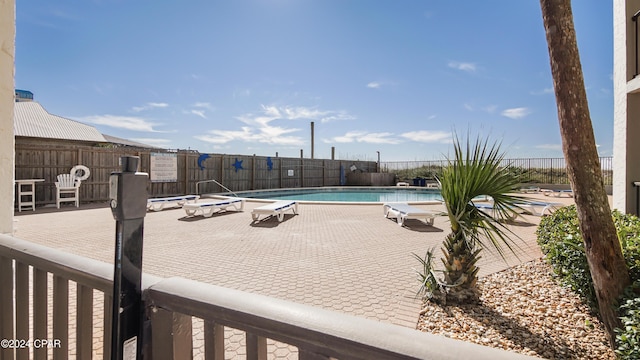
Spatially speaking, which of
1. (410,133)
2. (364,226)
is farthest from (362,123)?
(364,226)

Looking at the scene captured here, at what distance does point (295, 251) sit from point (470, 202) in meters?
3.25

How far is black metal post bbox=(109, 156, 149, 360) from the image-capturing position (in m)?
0.88

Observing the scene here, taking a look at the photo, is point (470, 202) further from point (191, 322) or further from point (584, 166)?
point (191, 322)

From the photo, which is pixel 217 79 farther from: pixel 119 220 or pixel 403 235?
pixel 119 220

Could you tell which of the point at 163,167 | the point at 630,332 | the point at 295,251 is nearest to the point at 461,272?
the point at 630,332

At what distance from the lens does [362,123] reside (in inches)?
926

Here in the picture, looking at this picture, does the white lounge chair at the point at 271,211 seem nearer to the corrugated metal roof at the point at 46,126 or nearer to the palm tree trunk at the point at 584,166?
the palm tree trunk at the point at 584,166

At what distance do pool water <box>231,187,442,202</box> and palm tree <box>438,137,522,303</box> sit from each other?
14443mm

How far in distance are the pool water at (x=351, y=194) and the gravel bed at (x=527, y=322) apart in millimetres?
14119

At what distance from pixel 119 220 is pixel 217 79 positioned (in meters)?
15.1

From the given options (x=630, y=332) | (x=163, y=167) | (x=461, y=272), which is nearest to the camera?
(x=630, y=332)

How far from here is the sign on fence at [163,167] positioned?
45.6 feet

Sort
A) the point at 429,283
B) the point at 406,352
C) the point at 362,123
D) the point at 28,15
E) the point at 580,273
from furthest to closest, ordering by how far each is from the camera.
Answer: the point at 362,123
the point at 28,15
the point at 429,283
the point at 580,273
the point at 406,352

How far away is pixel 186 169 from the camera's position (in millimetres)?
15344
